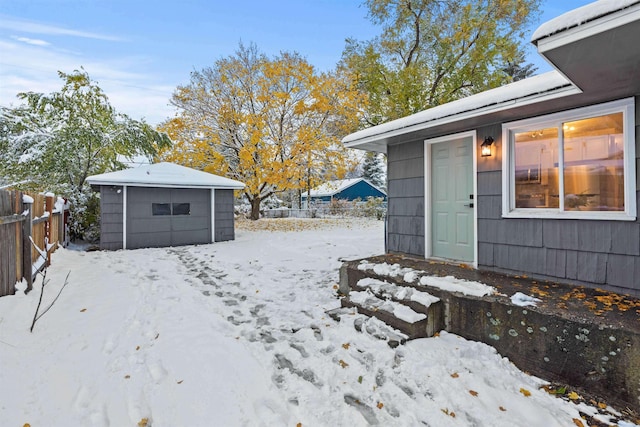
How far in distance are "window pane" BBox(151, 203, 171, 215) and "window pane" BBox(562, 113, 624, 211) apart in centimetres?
874

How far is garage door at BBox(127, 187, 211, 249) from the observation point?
27.2 ft

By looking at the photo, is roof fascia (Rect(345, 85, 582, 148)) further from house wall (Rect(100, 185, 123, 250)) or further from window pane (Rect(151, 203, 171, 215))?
house wall (Rect(100, 185, 123, 250))

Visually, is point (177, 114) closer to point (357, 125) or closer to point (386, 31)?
point (357, 125)

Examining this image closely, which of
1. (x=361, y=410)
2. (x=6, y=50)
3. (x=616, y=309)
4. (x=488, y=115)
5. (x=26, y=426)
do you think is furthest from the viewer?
(x=6, y=50)

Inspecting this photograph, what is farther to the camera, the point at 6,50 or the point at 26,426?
the point at 6,50

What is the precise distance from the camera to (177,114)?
12.3 metres

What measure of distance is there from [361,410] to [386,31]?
12.9 metres

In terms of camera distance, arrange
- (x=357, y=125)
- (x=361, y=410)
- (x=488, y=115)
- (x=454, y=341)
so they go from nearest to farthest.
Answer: (x=361, y=410) < (x=454, y=341) < (x=488, y=115) < (x=357, y=125)

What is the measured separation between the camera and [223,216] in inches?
376

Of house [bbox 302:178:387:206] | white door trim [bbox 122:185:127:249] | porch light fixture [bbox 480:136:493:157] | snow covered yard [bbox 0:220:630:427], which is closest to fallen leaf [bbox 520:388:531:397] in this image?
snow covered yard [bbox 0:220:630:427]

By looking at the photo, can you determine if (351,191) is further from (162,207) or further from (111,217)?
(111,217)

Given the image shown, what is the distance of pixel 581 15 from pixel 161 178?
8.86 metres

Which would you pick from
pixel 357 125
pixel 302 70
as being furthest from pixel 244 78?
pixel 357 125

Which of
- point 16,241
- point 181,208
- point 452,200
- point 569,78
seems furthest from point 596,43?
point 181,208
